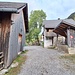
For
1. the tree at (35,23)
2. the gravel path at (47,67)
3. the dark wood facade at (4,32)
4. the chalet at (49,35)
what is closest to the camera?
the gravel path at (47,67)

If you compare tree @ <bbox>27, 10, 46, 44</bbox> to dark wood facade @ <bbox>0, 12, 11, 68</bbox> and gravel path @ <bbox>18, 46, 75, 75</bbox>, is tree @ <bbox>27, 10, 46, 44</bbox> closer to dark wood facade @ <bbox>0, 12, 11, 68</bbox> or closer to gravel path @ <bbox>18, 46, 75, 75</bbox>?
gravel path @ <bbox>18, 46, 75, 75</bbox>

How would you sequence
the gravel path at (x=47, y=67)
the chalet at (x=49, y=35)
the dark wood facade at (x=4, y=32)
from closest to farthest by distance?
the gravel path at (x=47, y=67) < the dark wood facade at (x=4, y=32) < the chalet at (x=49, y=35)

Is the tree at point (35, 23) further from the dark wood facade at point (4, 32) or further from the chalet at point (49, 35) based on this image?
the dark wood facade at point (4, 32)

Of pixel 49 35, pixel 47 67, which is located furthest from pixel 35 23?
pixel 47 67

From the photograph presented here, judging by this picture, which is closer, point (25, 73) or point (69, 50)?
point (25, 73)

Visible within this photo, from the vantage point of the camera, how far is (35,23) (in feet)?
151

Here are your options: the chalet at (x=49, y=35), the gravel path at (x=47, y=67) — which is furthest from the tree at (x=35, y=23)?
the gravel path at (x=47, y=67)

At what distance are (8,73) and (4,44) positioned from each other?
1.69 m

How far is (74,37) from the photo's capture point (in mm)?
15914

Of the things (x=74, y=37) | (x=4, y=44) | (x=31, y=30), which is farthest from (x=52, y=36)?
(x=4, y=44)

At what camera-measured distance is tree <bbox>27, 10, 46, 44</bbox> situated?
147 ft

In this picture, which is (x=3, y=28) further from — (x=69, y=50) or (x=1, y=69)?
(x=69, y=50)

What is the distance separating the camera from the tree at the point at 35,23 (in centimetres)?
4489

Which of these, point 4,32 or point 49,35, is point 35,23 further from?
point 4,32
